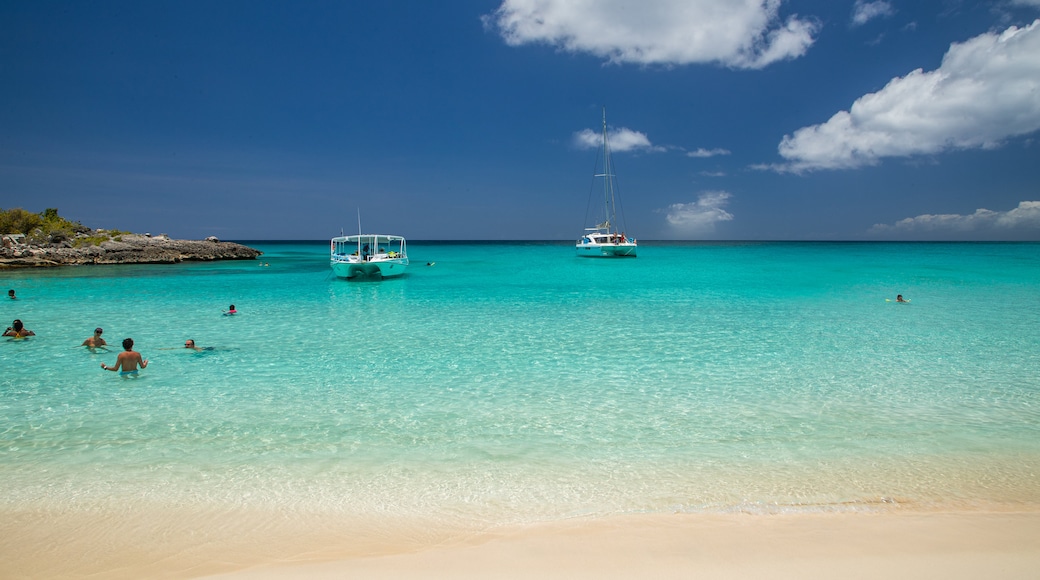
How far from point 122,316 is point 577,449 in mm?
19096

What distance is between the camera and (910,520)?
5.26 metres

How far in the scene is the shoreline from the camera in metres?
4.46

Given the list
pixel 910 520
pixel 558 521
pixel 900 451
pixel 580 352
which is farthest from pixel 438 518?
pixel 580 352

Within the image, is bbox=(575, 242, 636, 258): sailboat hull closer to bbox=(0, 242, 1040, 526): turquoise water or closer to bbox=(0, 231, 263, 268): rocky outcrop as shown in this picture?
bbox=(0, 231, 263, 268): rocky outcrop

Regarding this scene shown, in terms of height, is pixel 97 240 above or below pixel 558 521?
above

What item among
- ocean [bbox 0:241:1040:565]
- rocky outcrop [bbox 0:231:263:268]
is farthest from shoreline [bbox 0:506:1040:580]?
rocky outcrop [bbox 0:231:263:268]

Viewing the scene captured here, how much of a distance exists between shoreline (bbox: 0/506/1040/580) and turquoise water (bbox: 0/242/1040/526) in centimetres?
29

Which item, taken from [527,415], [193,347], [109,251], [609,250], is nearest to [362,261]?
[193,347]

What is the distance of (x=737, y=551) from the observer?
4723mm

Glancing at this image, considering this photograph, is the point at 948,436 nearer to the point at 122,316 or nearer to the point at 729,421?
the point at 729,421

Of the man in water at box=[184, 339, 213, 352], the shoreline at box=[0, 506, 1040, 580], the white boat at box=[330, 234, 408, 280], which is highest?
the white boat at box=[330, 234, 408, 280]

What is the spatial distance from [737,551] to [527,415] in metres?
4.28

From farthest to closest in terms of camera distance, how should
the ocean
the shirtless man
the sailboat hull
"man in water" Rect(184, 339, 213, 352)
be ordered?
the sailboat hull < "man in water" Rect(184, 339, 213, 352) < the shirtless man < the ocean

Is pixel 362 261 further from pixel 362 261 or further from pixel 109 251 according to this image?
pixel 109 251
